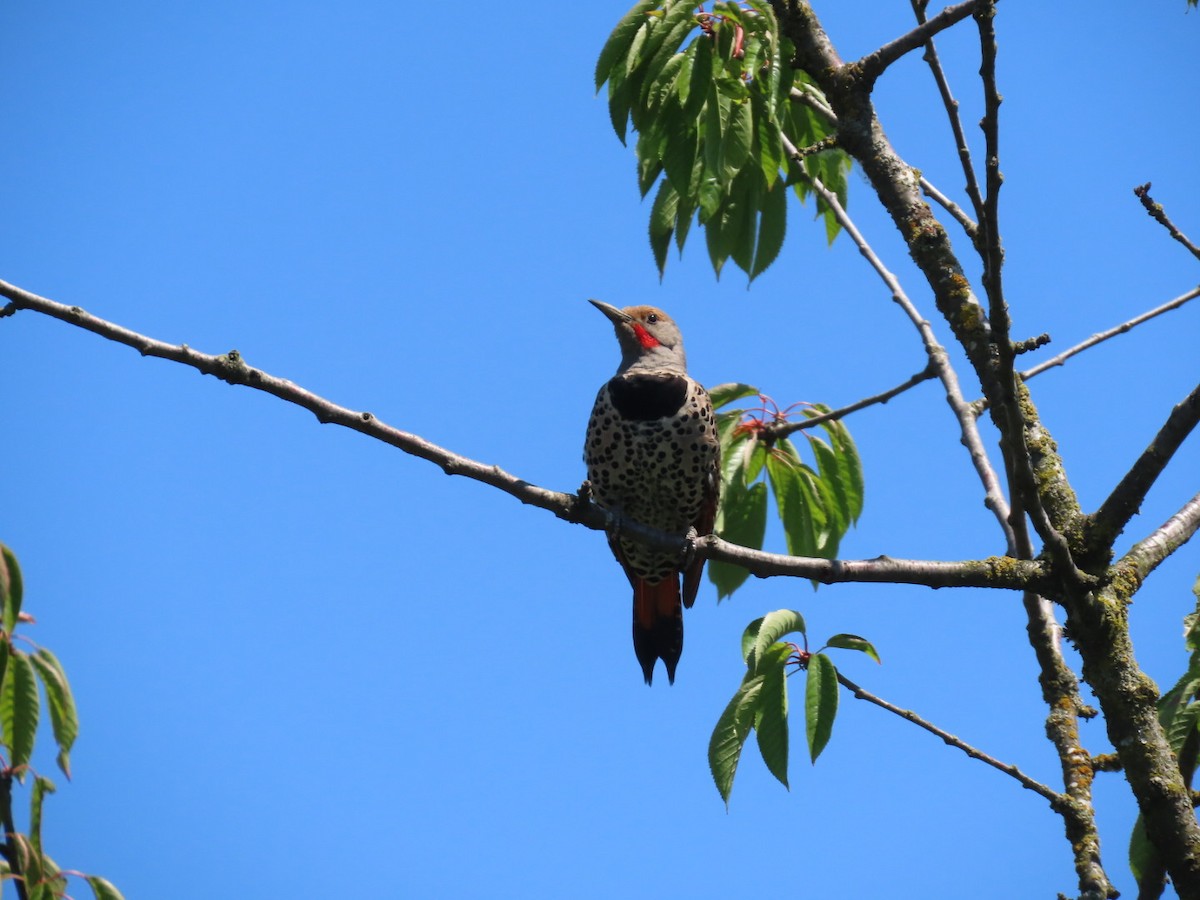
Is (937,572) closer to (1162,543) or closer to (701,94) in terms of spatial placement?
(1162,543)

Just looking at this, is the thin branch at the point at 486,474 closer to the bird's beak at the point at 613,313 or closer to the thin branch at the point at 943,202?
the thin branch at the point at 943,202

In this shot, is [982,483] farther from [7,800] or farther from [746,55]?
[7,800]

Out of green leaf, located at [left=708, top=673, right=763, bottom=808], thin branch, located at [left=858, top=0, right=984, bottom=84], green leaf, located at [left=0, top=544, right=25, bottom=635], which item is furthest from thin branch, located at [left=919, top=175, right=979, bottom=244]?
green leaf, located at [left=0, top=544, right=25, bottom=635]

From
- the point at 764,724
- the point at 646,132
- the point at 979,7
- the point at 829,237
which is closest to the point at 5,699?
the point at 764,724

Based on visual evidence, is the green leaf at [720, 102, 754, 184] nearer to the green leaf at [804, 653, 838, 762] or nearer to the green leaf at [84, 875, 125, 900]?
the green leaf at [804, 653, 838, 762]

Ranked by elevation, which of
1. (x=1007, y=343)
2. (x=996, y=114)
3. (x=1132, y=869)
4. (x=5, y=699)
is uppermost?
(x=996, y=114)

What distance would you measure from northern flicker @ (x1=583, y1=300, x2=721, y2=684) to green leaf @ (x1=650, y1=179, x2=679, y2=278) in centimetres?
104

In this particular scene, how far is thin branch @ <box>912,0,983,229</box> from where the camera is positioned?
9.34 ft

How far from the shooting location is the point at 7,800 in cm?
335

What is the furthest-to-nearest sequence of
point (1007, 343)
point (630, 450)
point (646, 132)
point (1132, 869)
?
point (630, 450)
point (646, 132)
point (1132, 869)
point (1007, 343)

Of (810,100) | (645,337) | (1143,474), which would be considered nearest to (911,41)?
(810,100)

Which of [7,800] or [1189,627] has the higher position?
[1189,627]

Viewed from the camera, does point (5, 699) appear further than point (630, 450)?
No

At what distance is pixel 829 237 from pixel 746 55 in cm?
150
